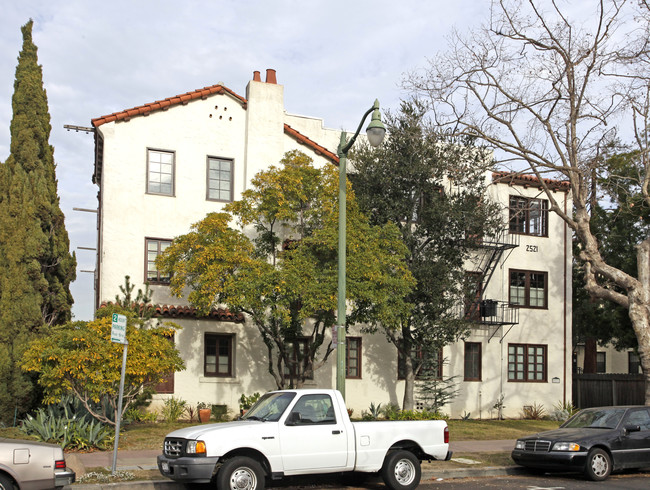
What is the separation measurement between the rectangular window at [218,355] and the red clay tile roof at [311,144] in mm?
6817

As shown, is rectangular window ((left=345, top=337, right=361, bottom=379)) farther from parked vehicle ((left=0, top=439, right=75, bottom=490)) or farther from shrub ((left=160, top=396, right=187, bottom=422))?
parked vehicle ((left=0, top=439, right=75, bottom=490))

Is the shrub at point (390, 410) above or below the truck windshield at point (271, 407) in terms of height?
below

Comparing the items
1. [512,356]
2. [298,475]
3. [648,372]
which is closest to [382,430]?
[298,475]

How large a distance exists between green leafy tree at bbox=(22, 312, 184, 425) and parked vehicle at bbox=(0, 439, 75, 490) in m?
5.50

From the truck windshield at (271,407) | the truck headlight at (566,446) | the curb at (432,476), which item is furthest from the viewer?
the truck headlight at (566,446)

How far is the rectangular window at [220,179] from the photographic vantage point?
2286cm

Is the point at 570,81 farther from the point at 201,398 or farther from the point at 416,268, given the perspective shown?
the point at 201,398

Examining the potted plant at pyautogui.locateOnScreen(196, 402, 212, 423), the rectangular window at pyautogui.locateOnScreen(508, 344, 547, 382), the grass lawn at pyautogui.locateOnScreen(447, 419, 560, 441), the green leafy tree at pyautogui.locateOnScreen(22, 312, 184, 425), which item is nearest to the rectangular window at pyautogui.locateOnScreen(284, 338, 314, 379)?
the potted plant at pyautogui.locateOnScreen(196, 402, 212, 423)

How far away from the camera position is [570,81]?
18.4 meters

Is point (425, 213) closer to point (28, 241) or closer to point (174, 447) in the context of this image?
point (28, 241)

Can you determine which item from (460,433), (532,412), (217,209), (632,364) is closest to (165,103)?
(217,209)

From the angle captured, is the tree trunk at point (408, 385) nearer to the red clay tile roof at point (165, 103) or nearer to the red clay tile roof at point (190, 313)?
the red clay tile roof at point (190, 313)

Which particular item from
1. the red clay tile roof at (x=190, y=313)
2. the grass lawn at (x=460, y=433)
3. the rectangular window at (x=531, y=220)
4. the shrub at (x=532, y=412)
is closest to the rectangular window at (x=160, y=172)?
the red clay tile roof at (x=190, y=313)

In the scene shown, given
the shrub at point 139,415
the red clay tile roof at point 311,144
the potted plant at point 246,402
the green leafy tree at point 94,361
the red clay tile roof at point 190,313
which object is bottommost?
the shrub at point 139,415
